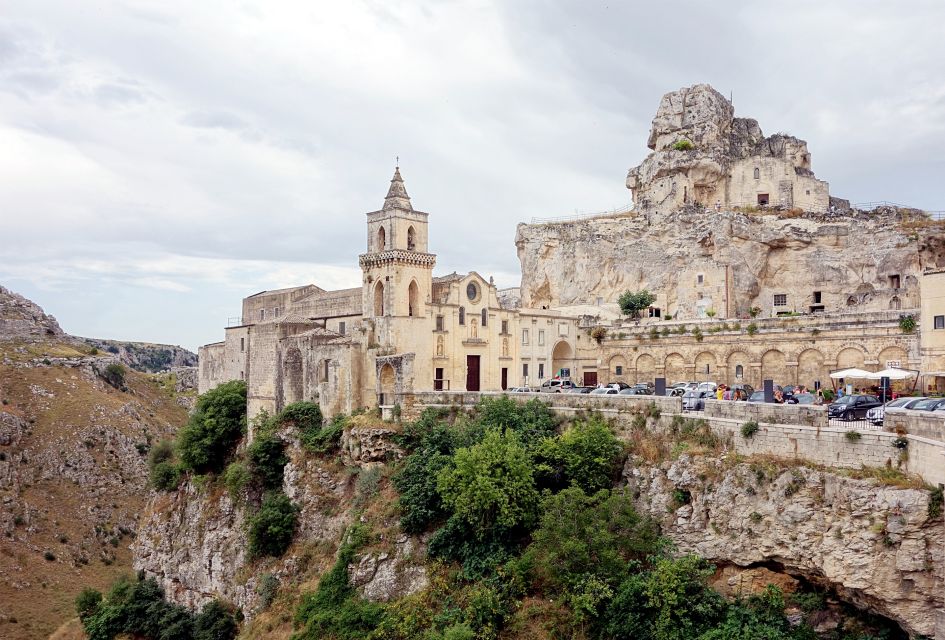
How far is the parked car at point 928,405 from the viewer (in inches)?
880

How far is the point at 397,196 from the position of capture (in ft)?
137

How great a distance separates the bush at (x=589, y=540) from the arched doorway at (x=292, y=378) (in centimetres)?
2005

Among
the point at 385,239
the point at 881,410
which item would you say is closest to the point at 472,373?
the point at 385,239

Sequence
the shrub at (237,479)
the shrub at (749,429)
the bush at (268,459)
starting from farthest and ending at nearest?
1. the shrub at (237,479)
2. the bush at (268,459)
3. the shrub at (749,429)

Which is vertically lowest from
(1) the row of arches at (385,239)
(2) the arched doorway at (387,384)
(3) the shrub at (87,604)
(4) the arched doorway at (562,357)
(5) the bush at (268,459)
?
(3) the shrub at (87,604)

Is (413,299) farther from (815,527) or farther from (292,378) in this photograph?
(815,527)

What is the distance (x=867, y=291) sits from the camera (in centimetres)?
4912

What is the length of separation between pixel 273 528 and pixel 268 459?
4505mm

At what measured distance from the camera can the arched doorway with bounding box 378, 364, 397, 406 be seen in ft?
126

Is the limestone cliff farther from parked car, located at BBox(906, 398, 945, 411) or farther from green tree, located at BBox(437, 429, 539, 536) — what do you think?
green tree, located at BBox(437, 429, 539, 536)

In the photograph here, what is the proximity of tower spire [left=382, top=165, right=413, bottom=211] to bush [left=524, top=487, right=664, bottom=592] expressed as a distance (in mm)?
20294

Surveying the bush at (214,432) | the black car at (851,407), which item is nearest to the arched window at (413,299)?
the bush at (214,432)

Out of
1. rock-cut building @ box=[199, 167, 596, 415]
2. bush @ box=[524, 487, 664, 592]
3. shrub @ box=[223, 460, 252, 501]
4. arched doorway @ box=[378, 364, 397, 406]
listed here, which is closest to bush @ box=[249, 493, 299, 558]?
shrub @ box=[223, 460, 252, 501]

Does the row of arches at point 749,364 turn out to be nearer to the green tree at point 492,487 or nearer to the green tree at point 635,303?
the green tree at point 635,303
